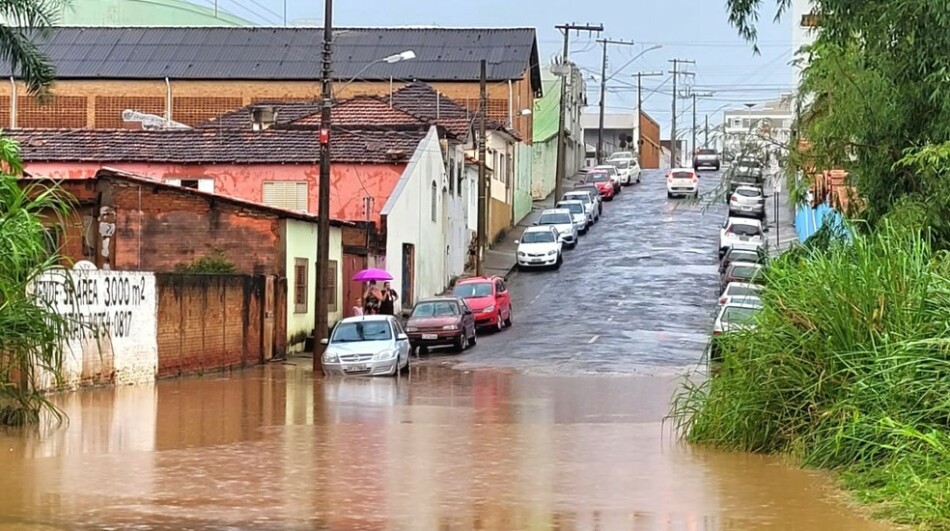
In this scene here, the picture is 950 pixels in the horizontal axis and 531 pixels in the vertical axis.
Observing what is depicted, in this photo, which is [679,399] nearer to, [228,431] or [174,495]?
[228,431]

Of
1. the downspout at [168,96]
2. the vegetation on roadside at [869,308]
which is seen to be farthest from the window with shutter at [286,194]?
the downspout at [168,96]

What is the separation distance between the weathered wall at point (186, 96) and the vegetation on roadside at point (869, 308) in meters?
58.2

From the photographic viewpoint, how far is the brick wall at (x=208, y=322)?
2911cm

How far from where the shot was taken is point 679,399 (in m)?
18.3

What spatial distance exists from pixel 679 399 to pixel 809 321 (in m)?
2.98

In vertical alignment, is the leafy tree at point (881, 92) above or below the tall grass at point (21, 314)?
above

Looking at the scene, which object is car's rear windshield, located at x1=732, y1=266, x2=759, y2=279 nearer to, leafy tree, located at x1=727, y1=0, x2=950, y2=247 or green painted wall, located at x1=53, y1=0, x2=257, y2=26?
leafy tree, located at x1=727, y1=0, x2=950, y2=247

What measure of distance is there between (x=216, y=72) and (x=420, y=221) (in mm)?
32817

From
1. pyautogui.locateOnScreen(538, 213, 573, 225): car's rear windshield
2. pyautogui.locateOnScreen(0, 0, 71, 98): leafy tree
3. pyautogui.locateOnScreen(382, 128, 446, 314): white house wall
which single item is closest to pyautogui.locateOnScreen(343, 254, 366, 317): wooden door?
pyautogui.locateOnScreen(382, 128, 446, 314): white house wall

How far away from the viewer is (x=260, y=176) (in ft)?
160

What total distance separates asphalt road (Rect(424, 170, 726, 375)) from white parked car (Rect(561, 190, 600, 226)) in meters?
0.75

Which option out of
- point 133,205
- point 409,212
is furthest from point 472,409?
point 409,212

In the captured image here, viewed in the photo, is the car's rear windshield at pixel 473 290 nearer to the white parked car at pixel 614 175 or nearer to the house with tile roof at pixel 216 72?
the house with tile roof at pixel 216 72

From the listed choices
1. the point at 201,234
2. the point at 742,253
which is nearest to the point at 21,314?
the point at 201,234
